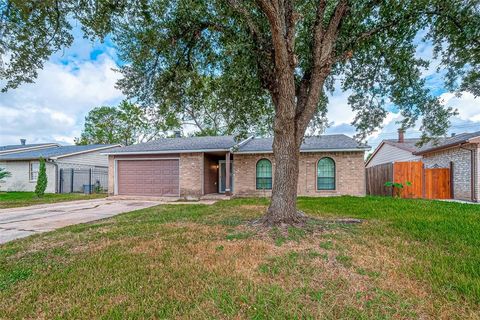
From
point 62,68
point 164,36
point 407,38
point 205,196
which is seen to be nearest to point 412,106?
point 407,38

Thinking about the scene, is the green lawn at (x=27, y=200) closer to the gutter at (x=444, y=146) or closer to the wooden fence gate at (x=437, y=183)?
the wooden fence gate at (x=437, y=183)

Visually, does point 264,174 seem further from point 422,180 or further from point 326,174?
point 422,180

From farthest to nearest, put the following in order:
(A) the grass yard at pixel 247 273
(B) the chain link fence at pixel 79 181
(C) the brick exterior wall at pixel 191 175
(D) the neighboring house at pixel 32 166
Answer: (B) the chain link fence at pixel 79 181 → (D) the neighboring house at pixel 32 166 → (C) the brick exterior wall at pixel 191 175 → (A) the grass yard at pixel 247 273

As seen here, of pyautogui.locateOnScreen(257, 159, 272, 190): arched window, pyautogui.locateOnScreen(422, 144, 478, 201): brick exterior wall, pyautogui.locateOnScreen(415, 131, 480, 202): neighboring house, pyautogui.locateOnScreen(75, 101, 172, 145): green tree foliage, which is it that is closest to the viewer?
pyautogui.locateOnScreen(415, 131, 480, 202): neighboring house

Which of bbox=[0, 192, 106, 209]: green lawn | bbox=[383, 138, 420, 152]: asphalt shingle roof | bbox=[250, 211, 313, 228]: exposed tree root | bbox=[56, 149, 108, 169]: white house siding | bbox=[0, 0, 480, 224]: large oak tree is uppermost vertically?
bbox=[0, 0, 480, 224]: large oak tree

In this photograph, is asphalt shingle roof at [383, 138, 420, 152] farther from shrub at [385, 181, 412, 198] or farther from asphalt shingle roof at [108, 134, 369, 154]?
asphalt shingle roof at [108, 134, 369, 154]

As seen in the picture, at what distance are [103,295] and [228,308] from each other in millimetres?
1407

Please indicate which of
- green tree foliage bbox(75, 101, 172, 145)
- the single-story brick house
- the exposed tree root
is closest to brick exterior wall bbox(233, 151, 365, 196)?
the single-story brick house

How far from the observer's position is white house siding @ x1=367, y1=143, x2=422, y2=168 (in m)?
17.2

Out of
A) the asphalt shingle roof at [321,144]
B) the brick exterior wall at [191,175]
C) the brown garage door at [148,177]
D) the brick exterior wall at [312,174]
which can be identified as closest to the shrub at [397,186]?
the brick exterior wall at [312,174]

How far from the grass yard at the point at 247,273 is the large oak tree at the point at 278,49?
1625 mm

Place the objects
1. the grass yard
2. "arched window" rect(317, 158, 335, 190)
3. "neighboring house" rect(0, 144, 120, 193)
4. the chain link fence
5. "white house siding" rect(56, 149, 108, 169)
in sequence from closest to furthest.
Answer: the grass yard → "arched window" rect(317, 158, 335, 190) → "neighboring house" rect(0, 144, 120, 193) → the chain link fence → "white house siding" rect(56, 149, 108, 169)

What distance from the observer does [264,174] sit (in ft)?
43.8

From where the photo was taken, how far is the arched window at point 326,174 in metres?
12.7
